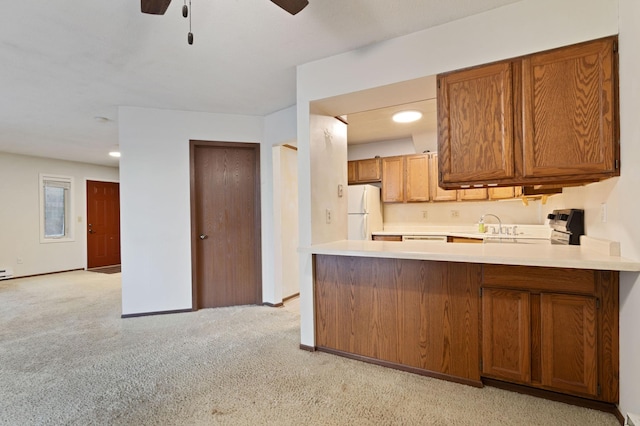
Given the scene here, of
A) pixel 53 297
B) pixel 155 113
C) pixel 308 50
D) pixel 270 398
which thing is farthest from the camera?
pixel 53 297

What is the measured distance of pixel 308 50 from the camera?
246cm

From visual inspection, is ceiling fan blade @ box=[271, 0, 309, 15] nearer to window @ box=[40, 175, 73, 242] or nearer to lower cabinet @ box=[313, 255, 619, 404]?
lower cabinet @ box=[313, 255, 619, 404]

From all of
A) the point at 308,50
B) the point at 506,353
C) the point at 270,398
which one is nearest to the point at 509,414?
the point at 506,353

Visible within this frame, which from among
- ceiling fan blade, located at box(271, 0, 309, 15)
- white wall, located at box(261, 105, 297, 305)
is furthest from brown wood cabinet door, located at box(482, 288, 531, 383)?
white wall, located at box(261, 105, 297, 305)

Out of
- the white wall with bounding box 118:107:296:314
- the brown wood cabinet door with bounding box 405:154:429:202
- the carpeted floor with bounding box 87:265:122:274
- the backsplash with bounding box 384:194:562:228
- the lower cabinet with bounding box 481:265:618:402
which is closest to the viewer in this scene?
the lower cabinet with bounding box 481:265:618:402

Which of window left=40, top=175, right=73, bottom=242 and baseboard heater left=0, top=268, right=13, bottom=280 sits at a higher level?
window left=40, top=175, right=73, bottom=242

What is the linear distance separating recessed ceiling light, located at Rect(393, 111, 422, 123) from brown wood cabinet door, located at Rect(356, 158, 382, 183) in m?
1.11

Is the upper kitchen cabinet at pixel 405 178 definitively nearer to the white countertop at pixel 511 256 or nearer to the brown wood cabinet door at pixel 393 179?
the brown wood cabinet door at pixel 393 179

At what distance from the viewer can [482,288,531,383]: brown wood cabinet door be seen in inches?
74.7

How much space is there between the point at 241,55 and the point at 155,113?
172 cm

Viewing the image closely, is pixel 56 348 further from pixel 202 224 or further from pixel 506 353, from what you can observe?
pixel 506 353

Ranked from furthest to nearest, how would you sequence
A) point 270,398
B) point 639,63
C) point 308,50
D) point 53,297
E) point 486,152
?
1. point 53,297
2. point 308,50
3. point 486,152
4. point 270,398
5. point 639,63

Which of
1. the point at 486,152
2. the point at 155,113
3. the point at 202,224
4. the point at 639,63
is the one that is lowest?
the point at 202,224

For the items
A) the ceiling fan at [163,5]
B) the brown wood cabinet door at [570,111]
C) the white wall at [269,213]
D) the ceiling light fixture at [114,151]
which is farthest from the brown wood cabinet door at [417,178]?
the ceiling light fixture at [114,151]
